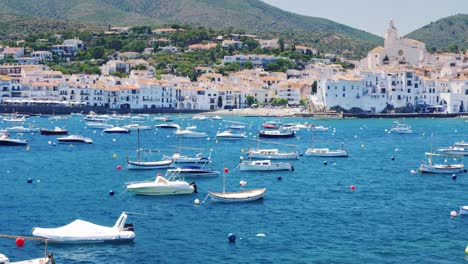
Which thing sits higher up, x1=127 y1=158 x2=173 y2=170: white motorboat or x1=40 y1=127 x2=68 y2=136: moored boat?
x1=40 y1=127 x2=68 y2=136: moored boat

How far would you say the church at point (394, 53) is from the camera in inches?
5935

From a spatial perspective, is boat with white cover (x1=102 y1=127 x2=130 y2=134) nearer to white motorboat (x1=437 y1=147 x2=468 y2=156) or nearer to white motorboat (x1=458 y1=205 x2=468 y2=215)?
white motorboat (x1=437 y1=147 x2=468 y2=156)

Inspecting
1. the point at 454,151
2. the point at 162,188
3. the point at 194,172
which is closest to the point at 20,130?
the point at 194,172

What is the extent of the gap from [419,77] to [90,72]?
6262 centimetres

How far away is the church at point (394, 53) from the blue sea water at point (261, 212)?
91.9 metres

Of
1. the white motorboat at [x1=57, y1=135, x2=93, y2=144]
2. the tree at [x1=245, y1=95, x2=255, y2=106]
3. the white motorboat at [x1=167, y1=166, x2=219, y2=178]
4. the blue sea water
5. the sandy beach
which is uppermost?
the tree at [x1=245, y1=95, x2=255, y2=106]

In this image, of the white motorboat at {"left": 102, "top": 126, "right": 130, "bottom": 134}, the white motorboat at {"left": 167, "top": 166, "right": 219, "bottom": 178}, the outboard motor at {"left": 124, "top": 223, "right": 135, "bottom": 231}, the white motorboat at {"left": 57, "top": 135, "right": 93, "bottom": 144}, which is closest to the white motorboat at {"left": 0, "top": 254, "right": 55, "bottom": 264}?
the outboard motor at {"left": 124, "top": 223, "right": 135, "bottom": 231}

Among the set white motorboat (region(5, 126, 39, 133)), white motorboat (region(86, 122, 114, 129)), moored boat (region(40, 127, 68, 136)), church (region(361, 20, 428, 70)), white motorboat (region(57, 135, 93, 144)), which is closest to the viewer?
white motorboat (region(57, 135, 93, 144))

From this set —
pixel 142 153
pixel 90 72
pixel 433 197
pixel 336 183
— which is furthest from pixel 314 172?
pixel 90 72

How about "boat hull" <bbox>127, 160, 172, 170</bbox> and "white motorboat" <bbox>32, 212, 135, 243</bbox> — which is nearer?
"white motorboat" <bbox>32, 212, 135, 243</bbox>

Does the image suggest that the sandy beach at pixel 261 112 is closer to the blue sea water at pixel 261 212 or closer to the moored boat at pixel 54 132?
the moored boat at pixel 54 132

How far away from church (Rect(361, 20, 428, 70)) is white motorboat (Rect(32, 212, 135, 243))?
123 metres

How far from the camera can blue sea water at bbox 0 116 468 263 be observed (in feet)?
92.4

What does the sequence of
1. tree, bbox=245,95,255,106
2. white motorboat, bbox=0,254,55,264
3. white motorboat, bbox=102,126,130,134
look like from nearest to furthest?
white motorboat, bbox=0,254,55,264 < white motorboat, bbox=102,126,130,134 < tree, bbox=245,95,255,106
